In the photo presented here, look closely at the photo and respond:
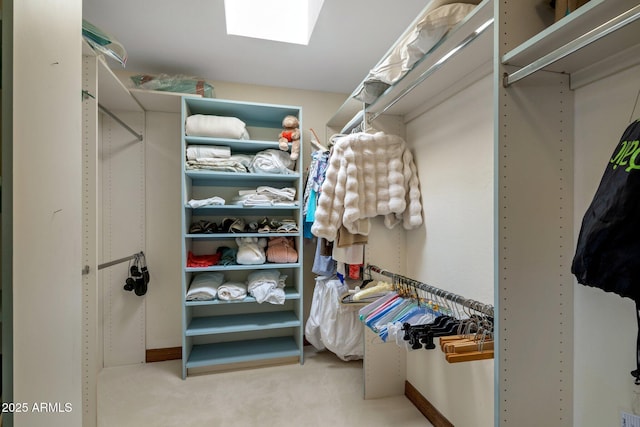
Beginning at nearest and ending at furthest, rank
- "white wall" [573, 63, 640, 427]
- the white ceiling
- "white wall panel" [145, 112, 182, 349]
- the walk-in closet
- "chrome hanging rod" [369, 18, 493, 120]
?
the walk-in closet < "white wall" [573, 63, 640, 427] < "chrome hanging rod" [369, 18, 493, 120] < the white ceiling < "white wall panel" [145, 112, 182, 349]

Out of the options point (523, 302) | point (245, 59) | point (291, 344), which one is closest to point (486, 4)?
point (523, 302)

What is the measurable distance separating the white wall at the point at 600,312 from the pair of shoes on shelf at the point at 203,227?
2.21 meters

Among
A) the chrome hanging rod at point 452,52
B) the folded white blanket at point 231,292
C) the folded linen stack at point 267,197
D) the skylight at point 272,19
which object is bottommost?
the folded white blanket at point 231,292

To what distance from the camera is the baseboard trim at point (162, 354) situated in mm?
2398

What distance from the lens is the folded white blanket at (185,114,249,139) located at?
2160mm

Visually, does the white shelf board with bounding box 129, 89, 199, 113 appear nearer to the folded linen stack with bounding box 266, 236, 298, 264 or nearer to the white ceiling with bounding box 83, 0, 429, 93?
the white ceiling with bounding box 83, 0, 429, 93

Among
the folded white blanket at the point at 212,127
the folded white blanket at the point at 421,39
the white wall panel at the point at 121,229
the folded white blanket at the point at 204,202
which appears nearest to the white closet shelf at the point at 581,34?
the folded white blanket at the point at 421,39

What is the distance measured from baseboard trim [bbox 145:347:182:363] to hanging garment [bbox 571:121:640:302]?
2.86 meters

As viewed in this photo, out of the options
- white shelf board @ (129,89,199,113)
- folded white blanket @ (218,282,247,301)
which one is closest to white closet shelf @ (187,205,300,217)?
folded white blanket @ (218,282,247,301)

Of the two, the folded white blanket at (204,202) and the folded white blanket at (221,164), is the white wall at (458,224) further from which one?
the folded white blanket at (204,202)

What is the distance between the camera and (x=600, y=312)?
2.82 ft

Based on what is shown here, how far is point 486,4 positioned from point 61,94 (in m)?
1.36

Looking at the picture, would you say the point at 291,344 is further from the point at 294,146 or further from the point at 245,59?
the point at 245,59

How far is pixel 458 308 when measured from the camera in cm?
142
